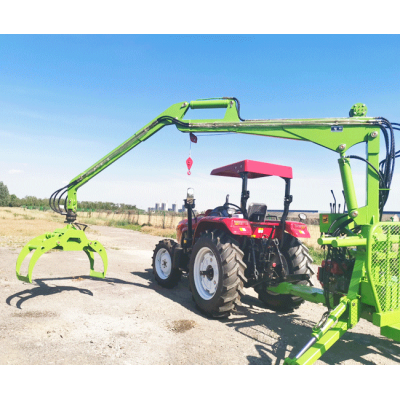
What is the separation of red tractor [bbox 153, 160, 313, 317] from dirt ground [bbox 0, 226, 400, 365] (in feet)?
1.00

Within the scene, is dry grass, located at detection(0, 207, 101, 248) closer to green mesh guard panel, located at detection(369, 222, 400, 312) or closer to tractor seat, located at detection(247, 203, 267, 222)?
tractor seat, located at detection(247, 203, 267, 222)

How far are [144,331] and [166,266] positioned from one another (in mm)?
2615

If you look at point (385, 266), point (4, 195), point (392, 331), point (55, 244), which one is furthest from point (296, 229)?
point (4, 195)

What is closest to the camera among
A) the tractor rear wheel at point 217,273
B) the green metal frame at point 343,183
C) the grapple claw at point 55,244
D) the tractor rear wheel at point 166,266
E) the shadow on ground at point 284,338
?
the green metal frame at point 343,183

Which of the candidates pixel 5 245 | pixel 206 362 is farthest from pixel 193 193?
pixel 5 245

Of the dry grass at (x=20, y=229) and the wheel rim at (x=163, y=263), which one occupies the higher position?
the wheel rim at (x=163, y=263)

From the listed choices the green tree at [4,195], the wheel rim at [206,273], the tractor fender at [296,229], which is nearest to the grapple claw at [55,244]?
the wheel rim at [206,273]

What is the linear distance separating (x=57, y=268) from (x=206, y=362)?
5.63 metres

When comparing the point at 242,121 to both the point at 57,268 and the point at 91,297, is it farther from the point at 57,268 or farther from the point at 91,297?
the point at 57,268

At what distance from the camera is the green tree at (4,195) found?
6525 centimetres

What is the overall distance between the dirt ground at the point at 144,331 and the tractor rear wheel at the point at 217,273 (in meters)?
0.23

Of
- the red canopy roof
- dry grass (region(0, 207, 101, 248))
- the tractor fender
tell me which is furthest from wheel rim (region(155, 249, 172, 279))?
dry grass (region(0, 207, 101, 248))

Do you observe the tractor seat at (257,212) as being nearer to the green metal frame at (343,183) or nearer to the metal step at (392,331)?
the green metal frame at (343,183)

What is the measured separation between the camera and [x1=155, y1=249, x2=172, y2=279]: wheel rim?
253 inches
